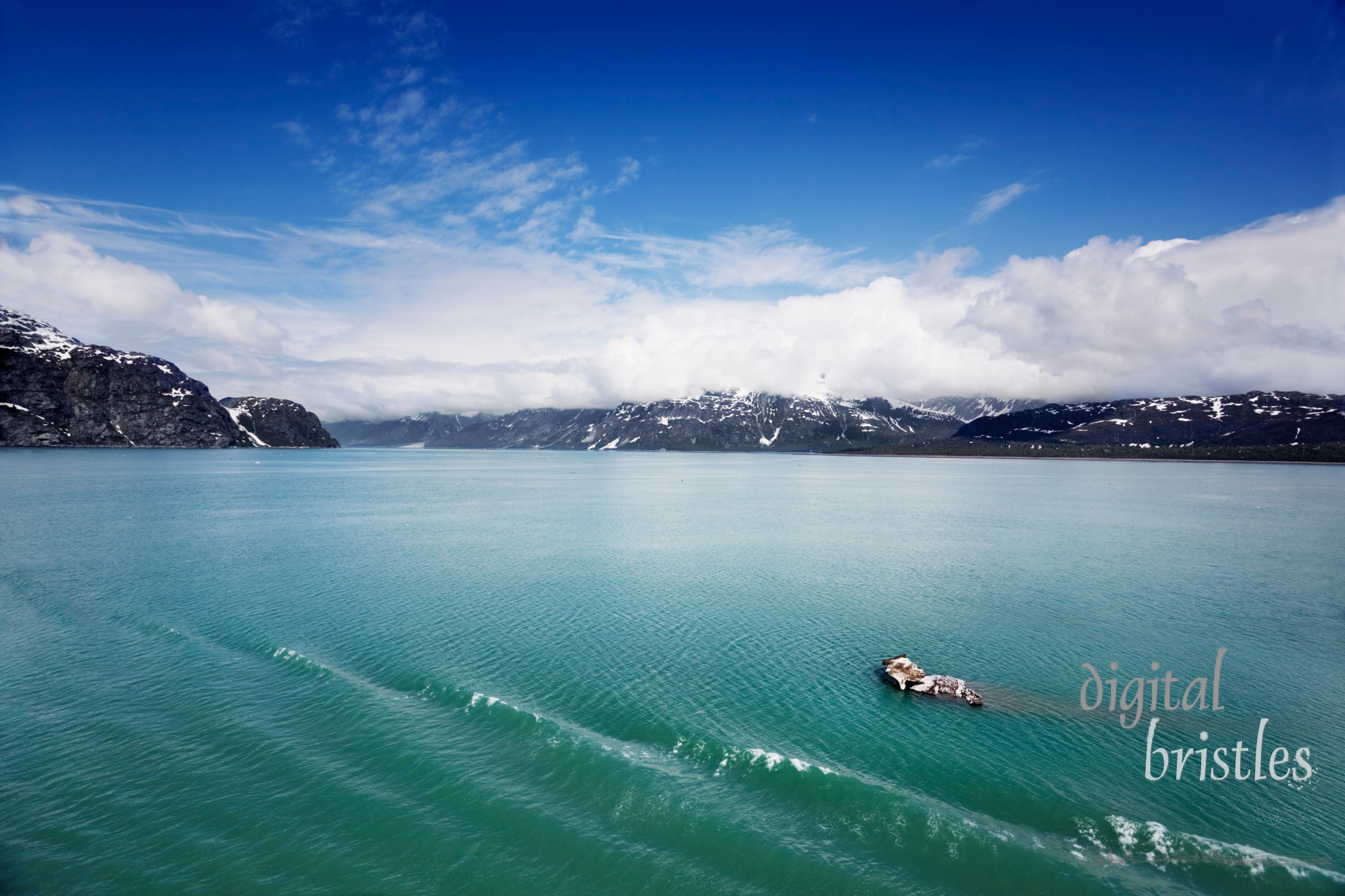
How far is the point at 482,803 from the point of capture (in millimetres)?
21734

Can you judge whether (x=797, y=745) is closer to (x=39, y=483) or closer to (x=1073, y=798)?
(x=1073, y=798)

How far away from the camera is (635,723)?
2778 cm

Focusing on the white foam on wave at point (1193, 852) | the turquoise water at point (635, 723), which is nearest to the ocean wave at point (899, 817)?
the white foam on wave at point (1193, 852)

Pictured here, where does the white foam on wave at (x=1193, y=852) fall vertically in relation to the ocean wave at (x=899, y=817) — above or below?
below

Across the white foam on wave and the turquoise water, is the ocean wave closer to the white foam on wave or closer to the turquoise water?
the white foam on wave

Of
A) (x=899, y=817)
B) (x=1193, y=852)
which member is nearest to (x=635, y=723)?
(x=899, y=817)

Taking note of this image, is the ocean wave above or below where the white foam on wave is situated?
above

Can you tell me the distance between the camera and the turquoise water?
19125mm

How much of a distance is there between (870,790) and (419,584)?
134ft

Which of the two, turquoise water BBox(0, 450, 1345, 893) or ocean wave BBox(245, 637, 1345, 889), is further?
ocean wave BBox(245, 637, 1345, 889)

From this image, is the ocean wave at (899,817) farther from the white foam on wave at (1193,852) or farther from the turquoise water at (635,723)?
the turquoise water at (635,723)

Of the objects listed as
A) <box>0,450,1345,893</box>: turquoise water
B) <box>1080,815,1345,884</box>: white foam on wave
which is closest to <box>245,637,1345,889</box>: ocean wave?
<box>1080,815,1345,884</box>: white foam on wave

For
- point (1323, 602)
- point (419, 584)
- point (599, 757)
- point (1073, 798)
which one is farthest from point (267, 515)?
point (1323, 602)

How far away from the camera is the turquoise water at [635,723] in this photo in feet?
62.7
